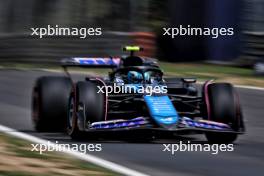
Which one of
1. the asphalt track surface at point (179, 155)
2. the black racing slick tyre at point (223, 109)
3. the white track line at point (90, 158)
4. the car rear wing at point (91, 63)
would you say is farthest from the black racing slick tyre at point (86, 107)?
the black racing slick tyre at point (223, 109)

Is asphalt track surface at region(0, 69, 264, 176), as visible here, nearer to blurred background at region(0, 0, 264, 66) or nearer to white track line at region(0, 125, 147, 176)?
white track line at region(0, 125, 147, 176)

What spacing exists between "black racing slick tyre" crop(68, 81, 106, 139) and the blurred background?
1335cm

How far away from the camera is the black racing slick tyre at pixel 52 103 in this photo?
36.6 ft

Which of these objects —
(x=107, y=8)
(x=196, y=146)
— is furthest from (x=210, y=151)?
(x=107, y=8)

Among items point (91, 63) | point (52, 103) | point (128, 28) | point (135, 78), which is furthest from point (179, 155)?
point (128, 28)

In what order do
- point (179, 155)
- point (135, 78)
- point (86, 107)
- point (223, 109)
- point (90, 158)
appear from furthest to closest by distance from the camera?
point (135, 78) < point (223, 109) < point (86, 107) < point (179, 155) < point (90, 158)

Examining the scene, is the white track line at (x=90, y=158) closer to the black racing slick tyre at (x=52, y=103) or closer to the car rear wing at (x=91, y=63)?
the black racing slick tyre at (x=52, y=103)

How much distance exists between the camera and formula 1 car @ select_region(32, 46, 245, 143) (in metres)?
10.2

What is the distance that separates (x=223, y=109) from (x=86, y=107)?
1648mm

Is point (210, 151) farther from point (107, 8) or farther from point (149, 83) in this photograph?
point (107, 8)

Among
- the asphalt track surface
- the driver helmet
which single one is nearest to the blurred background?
the asphalt track surface

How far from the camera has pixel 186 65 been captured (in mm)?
24891

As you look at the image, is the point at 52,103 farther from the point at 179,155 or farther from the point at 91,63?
the point at 179,155

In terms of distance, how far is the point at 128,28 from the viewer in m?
25.5
